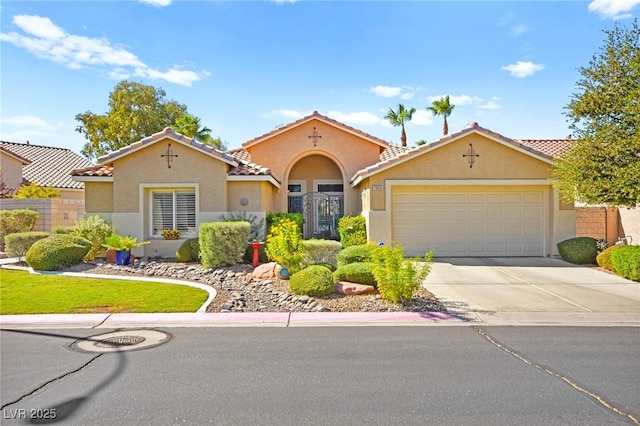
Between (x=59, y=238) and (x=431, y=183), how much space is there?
41.4 ft

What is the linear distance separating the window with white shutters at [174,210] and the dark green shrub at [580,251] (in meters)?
13.2

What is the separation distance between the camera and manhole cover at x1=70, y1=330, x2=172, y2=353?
6.50 metres

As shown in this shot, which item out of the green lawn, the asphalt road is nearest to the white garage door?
the green lawn

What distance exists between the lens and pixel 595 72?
12.2 meters

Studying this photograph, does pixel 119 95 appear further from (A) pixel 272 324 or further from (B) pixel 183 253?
(A) pixel 272 324

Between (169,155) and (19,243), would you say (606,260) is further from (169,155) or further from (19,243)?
(19,243)

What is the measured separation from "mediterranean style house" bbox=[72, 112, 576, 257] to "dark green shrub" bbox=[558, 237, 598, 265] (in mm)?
1183

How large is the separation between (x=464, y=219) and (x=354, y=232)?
4.19 m

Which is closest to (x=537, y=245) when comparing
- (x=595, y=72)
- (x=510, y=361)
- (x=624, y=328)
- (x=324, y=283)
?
(x=595, y=72)

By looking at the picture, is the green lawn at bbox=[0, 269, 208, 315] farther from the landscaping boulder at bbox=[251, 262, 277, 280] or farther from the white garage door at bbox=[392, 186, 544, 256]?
the white garage door at bbox=[392, 186, 544, 256]

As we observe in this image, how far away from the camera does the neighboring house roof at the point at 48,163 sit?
26922 millimetres

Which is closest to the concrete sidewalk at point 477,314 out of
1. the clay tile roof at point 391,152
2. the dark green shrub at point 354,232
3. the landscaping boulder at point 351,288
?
the landscaping boulder at point 351,288

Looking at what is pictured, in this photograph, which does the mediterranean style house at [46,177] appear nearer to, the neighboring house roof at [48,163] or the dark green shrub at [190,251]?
the neighboring house roof at [48,163]

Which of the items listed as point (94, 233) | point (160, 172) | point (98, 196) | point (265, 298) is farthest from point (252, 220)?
point (265, 298)
